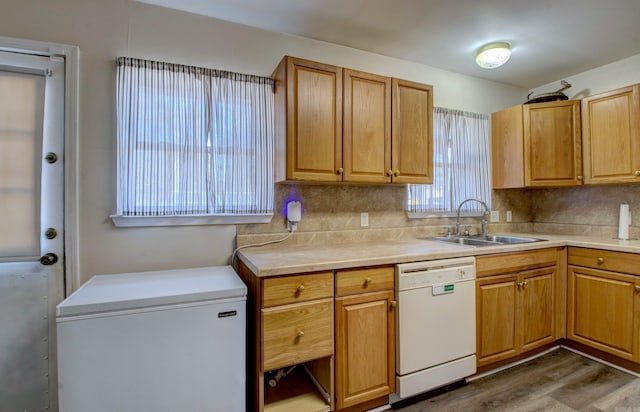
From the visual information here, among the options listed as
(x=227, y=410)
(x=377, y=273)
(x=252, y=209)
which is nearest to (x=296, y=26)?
(x=252, y=209)

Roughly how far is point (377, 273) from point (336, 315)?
13.2 inches

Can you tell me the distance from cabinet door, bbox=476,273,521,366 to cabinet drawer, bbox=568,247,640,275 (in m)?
0.66

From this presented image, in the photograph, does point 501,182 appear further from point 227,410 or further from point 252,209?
point 227,410

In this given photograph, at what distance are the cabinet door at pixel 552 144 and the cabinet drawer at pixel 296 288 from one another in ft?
7.62

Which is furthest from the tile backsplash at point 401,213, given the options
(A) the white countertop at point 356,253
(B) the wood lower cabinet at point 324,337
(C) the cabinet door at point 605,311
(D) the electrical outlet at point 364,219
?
(C) the cabinet door at point 605,311

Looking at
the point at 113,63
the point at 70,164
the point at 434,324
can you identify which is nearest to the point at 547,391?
the point at 434,324

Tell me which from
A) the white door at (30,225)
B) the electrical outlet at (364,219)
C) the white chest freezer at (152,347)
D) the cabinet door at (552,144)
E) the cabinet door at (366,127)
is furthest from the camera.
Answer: the cabinet door at (552,144)

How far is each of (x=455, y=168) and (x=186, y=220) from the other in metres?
2.38

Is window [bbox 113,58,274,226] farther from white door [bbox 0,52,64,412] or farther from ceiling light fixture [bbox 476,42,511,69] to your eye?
ceiling light fixture [bbox 476,42,511,69]

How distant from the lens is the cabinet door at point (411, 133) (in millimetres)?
2197

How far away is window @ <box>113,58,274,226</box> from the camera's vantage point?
1.80m

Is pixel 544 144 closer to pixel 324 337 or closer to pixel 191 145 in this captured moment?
pixel 324 337

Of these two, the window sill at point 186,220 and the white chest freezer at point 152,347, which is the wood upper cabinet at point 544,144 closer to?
the window sill at point 186,220

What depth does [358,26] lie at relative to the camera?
2143mm
